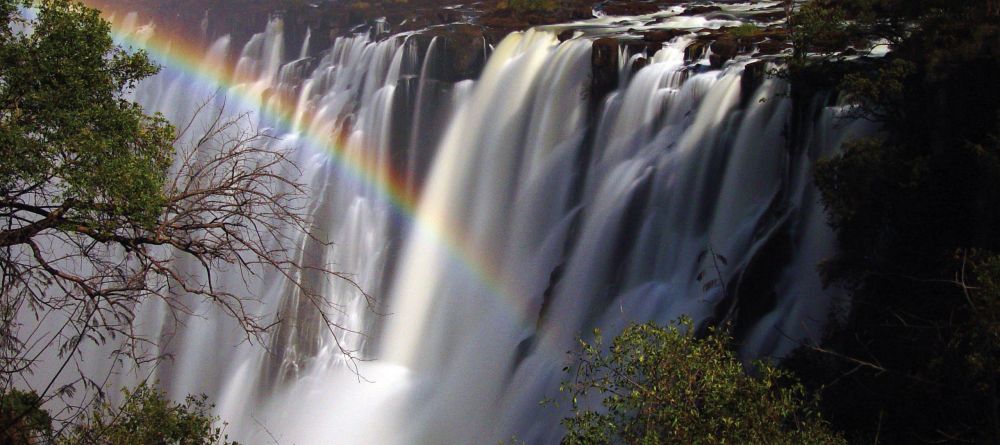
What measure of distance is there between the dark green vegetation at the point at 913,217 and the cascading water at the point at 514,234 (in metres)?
1.72

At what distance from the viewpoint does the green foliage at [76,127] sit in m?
6.67

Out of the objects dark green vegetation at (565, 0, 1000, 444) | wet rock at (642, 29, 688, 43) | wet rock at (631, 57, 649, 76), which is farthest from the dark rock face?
dark green vegetation at (565, 0, 1000, 444)

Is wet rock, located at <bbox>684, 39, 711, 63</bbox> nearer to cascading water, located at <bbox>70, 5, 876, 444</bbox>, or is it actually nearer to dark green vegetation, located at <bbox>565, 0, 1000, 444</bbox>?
cascading water, located at <bbox>70, 5, 876, 444</bbox>

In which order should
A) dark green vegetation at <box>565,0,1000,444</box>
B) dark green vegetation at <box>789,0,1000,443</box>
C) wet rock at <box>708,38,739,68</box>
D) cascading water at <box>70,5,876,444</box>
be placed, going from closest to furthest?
dark green vegetation at <box>565,0,1000,444</box> < dark green vegetation at <box>789,0,1000,443</box> < cascading water at <box>70,5,876,444</box> < wet rock at <box>708,38,739,68</box>

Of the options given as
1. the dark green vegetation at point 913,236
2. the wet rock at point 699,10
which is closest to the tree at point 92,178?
the dark green vegetation at point 913,236

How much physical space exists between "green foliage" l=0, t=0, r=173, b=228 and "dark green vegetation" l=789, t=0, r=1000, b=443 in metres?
7.72

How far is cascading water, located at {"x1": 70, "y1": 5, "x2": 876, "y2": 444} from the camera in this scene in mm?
16969

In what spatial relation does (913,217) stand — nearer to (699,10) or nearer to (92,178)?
(92,178)

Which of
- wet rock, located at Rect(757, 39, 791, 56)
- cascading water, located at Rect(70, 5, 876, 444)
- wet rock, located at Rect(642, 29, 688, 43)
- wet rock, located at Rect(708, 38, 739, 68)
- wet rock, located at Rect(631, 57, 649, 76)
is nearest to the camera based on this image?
cascading water, located at Rect(70, 5, 876, 444)

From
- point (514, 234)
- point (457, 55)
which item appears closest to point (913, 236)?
point (514, 234)

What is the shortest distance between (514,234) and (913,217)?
11442 millimetres

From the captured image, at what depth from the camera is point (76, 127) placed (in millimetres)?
6980

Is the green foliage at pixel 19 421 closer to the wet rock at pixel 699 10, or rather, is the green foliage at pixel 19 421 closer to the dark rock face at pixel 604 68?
the dark rock face at pixel 604 68

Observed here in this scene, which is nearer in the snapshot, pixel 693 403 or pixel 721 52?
pixel 693 403
